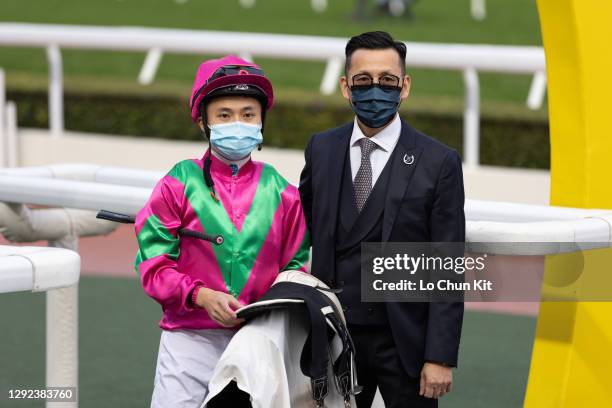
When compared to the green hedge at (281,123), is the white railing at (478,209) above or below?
above

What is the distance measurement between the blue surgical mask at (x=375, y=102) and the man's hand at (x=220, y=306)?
55 centimetres

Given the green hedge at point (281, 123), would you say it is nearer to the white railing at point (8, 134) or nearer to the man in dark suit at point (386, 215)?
the white railing at point (8, 134)

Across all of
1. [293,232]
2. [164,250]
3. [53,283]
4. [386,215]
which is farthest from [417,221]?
[53,283]

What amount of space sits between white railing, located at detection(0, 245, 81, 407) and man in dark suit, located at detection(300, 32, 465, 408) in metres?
0.60

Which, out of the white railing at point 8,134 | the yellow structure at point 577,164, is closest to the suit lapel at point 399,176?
the yellow structure at point 577,164

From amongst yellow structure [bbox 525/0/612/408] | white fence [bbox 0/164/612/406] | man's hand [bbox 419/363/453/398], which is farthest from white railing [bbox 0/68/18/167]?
man's hand [bbox 419/363/453/398]

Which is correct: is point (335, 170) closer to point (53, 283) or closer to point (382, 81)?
point (382, 81)

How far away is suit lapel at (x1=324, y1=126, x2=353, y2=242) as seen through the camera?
9.87ft

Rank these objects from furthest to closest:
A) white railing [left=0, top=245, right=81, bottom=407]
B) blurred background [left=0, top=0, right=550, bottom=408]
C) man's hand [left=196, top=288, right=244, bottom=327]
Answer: blurred background [left=0, top=0, right=550, bottom=408], man's hand [left=196, top=288, right=244, bottom=327], white railing [left=0, top=245, right=81, bottom=407]

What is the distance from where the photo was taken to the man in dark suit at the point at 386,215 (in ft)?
9.66

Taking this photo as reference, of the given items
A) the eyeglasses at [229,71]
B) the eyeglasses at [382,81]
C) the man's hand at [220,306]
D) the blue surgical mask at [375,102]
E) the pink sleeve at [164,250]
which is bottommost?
the man's hand at [220,306]

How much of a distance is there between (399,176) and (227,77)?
17.8 inches

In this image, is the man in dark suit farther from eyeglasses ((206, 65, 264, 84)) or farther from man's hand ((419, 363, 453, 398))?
eyeglasses ((206, 65, 264, 84))

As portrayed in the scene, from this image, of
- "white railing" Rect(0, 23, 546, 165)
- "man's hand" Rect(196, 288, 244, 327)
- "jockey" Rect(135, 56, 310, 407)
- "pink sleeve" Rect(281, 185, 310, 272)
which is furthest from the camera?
"white railing" Rect(0, 23, 546, 165)
